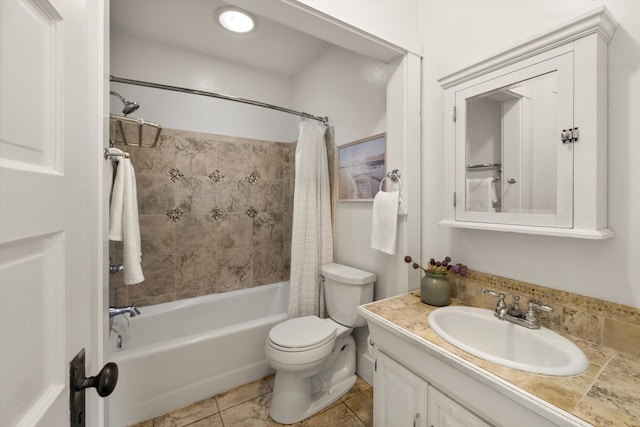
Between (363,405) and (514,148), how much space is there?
1686 millimetres

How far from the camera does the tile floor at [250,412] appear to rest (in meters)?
1.54

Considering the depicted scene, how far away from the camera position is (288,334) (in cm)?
162

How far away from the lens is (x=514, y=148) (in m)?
1.10

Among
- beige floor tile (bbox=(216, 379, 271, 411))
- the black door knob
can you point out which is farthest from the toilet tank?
the black door knob

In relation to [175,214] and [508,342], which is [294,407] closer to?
[508,342]

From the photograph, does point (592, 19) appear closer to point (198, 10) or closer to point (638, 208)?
point (638, 208)

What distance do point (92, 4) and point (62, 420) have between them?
1.11 m

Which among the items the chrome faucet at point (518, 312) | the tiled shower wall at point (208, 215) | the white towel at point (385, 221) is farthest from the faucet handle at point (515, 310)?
the tiled shower wall at point (208, 215)

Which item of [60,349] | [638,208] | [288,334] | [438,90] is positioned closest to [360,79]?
[438,90]

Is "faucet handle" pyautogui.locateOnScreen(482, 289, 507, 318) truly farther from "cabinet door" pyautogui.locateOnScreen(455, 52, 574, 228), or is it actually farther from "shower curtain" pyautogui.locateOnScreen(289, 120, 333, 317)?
"shower curtain" pyautogui.locateOnScreen(289, 120, 333, 317)

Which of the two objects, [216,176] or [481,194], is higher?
[216,176]

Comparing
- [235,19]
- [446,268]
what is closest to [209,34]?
[235,19]

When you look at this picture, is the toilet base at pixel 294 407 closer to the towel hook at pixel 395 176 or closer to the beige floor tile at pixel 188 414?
the beige floor tile at pixel 188 414

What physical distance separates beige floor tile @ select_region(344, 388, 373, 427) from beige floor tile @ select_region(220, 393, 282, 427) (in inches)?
18.5
